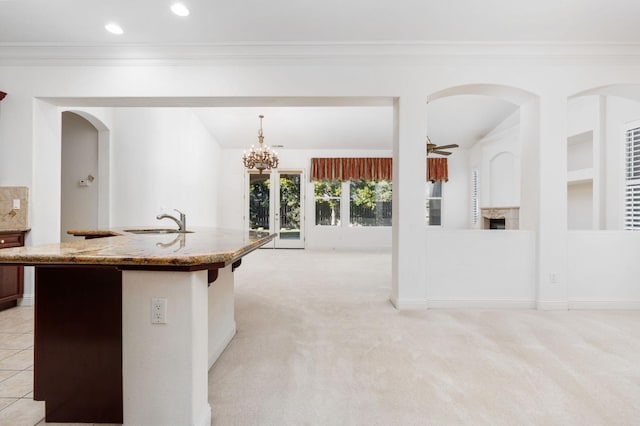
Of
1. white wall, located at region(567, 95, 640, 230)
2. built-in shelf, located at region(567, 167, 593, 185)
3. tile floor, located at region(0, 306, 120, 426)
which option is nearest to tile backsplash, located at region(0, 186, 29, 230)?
tile floor, located at region(0, 306, 120, 426)

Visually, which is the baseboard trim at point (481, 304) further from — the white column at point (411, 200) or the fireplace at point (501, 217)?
the fireplace at point (501, 217)

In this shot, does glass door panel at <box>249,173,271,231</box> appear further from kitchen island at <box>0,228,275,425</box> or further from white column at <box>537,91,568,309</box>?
kitchen island at <box>0,228,275,425</box>

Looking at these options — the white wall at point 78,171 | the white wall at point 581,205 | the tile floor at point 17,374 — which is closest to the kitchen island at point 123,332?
the tile floor at point 17,374

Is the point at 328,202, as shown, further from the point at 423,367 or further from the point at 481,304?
the point at 423,367

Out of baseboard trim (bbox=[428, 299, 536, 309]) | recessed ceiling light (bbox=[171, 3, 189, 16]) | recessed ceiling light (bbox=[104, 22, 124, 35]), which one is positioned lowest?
baseboard trim (bbox=[428, 299, 536, 309])

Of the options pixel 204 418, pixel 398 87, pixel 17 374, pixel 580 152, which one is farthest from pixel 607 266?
pixel 17 374

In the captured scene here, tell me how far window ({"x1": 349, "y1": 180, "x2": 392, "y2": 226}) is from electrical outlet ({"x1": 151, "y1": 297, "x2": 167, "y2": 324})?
298 inches

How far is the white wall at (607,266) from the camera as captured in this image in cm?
344

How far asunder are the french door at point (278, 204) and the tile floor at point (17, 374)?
5.85 meters

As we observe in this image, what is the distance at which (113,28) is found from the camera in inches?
119

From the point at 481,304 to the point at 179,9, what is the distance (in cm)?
402

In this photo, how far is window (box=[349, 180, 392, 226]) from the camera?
8773 millimetres

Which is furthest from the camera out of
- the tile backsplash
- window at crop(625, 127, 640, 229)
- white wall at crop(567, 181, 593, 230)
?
white wall at crop(567, 181, 593, 230)

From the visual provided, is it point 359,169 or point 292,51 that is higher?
point 292,51
